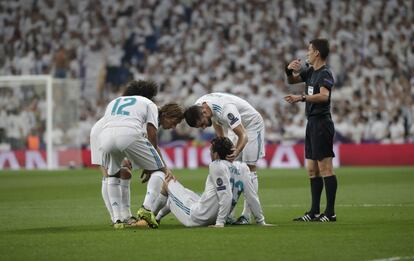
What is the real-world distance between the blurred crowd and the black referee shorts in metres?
17.1

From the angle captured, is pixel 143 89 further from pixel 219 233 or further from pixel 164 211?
pixel 219 233

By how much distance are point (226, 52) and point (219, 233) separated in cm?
2367

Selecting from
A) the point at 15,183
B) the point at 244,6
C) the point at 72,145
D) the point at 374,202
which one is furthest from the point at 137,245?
the point at 244,6

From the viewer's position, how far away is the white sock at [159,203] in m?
11.9

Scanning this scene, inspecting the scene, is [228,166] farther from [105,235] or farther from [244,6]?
Answer: [244,6]

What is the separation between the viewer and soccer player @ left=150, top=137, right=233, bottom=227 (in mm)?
11406

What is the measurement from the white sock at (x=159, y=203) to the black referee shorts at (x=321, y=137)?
7.41ft

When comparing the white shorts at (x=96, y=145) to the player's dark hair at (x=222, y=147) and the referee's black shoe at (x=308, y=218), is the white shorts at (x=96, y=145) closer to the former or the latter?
the player's dark hair at (x=222, y=147)

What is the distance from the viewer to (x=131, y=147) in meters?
11.5

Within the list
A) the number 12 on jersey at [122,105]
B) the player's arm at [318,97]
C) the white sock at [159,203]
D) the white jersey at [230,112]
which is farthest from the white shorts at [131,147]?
→ the player's arm at [318,97]

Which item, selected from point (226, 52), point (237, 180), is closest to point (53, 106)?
point (226, 52)

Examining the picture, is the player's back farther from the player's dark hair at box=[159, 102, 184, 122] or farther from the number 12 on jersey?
the number 12 on jersey

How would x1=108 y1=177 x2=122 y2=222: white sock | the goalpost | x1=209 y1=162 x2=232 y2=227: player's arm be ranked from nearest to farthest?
x1=209 y1=162 x2=232 y2=227: player's arm
x1=108 y1=177 x2=122 y2=222: white sock
the goalpost

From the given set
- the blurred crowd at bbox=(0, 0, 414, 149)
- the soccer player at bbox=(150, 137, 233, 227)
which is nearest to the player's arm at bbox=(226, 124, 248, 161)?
the soccer player at bbox=(150, 137, 233, 227)
